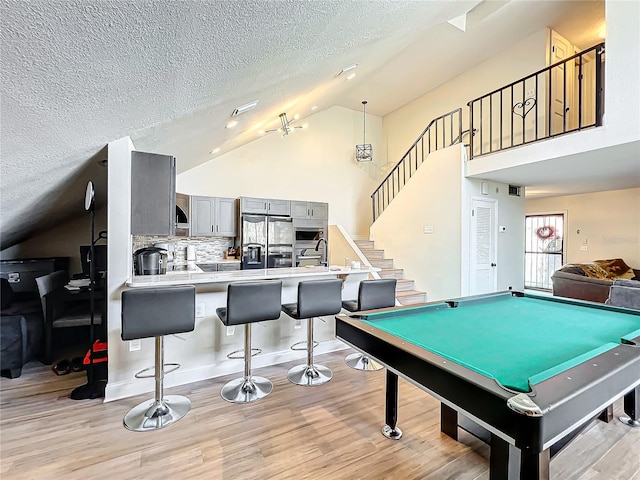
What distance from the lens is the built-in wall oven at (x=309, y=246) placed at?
6298mm

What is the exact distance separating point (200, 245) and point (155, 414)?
4052 millimetres

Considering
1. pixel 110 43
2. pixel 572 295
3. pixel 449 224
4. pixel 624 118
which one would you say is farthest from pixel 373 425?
pixel 572 295

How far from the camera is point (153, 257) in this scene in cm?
340

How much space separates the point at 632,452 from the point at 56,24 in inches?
146

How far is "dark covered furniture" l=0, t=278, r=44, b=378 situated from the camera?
2.95 meters

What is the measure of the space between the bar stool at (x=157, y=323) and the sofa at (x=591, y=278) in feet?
19.3

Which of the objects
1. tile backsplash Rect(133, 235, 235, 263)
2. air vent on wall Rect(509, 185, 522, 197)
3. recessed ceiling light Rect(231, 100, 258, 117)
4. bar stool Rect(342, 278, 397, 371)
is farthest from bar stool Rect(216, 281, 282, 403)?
air vent on wall Rect(509, 185, 522, 197)

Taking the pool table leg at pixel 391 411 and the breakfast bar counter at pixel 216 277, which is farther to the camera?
the breakfast bar counter at pixel 216 277

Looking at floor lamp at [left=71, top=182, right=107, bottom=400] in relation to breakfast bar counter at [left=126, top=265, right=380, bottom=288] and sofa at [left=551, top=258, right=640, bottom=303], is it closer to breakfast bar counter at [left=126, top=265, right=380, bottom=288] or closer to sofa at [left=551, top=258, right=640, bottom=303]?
breakfast bar counter at [left=126, top=265, right=380, bottom=288]

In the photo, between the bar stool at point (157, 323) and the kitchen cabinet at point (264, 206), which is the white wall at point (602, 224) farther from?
the bar stool at point (157, 323)

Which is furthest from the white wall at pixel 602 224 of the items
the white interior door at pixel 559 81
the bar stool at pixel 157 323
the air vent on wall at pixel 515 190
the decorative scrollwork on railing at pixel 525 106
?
the bar stool at pixel 157 323

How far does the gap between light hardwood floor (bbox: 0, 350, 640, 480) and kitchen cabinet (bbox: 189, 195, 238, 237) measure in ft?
10.9

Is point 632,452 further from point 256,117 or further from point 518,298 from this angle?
point 256,117

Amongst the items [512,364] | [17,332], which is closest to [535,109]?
[512,364]
